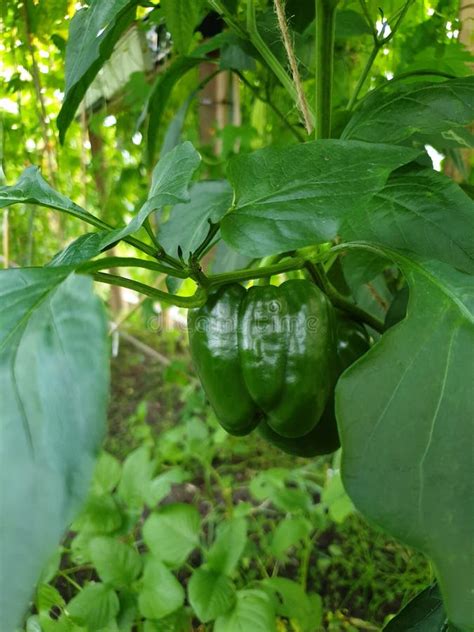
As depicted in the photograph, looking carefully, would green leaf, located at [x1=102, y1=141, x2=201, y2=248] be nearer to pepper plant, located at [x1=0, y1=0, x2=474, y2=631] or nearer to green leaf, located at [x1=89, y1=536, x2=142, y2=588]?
pepper plant, located at [x1=0, y1=0, x2=474, y2=631]

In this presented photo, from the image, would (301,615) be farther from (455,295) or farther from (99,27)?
(99,27)

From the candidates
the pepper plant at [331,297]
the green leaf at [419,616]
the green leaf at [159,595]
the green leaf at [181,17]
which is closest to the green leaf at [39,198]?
the pepper plant at [331,297]

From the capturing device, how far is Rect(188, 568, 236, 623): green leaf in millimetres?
720

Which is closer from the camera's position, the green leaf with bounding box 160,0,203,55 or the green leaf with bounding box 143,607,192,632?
the green leaf with bounding box 160,0,203,55

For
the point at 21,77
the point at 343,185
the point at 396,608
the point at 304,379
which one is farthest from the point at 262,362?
the point at 21,77

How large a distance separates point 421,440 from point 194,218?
29 cm

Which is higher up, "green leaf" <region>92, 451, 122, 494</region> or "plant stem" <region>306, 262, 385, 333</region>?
"plant stem" <region>306, 262, 385, 333</region>

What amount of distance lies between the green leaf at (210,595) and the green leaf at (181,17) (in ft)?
2.06

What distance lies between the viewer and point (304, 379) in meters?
0.46

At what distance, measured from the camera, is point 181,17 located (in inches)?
24.3

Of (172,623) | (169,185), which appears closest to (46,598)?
(172,623)

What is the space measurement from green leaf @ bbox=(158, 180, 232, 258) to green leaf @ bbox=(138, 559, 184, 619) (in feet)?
1.39

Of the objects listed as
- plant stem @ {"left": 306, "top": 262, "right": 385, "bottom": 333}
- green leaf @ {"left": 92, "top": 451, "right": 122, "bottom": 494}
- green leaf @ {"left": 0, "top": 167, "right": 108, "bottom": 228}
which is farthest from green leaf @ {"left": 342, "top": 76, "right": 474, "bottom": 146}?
green leaf @ {"left": 92, "top": 451, "right": 122, "bottom": 494}

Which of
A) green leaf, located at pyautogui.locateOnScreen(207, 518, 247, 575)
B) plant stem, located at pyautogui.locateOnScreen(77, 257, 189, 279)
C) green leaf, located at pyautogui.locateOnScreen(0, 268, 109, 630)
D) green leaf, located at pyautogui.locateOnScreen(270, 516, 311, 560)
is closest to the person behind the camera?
green leaf, located at pyautogui.locateOnScreen(0, 268, 109, 630)
